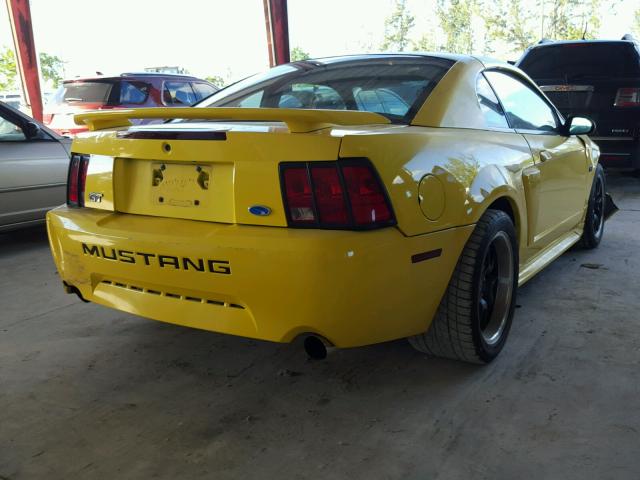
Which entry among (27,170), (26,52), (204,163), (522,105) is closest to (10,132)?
(27,170)

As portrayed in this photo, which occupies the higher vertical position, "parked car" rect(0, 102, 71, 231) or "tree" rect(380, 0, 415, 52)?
"tree" rect(380, 0, 415, 52)

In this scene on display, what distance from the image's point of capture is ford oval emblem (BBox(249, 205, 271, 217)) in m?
1.94

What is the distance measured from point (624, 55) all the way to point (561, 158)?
4392 millimetres

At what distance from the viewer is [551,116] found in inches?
139

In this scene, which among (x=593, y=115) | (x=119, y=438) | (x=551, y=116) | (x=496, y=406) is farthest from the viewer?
(x=593, y=115)

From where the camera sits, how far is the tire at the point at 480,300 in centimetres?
227

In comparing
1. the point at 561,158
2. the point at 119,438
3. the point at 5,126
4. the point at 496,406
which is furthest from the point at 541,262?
the point at 5,126

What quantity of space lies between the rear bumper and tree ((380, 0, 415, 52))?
33.4 meters

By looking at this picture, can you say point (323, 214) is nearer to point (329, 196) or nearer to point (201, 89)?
point (329, 196)

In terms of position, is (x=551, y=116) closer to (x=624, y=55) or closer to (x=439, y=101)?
(x=439, y=101)

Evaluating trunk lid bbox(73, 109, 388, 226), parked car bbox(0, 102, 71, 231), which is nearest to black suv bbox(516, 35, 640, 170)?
parked car bbox(0, 102, 71, 231)

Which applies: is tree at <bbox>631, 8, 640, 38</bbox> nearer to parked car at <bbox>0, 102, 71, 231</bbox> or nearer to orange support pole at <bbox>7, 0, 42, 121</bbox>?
orange support pole at <bbox>7, 0, 42, 121</bbox>

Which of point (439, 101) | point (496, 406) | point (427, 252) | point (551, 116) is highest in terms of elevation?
point (439, 101)

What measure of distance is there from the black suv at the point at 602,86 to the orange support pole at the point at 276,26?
390 inches
